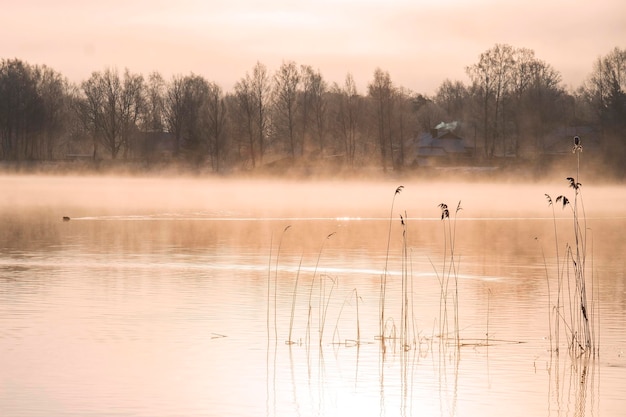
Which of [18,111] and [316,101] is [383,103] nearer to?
[316,101]

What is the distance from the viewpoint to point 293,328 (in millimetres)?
18156

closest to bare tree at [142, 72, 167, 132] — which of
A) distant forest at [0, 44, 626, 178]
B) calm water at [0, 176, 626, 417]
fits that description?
distant forest at [0, 44, 626, 178]

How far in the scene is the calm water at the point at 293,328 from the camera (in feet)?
44.2

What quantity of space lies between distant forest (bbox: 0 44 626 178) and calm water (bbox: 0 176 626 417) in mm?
73494

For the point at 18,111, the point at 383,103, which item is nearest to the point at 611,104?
the point at 383,103

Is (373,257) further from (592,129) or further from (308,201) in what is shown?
(592,129)

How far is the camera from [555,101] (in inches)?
4734

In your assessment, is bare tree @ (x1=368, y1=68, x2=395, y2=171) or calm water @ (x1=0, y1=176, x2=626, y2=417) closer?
calm water @ (x1=0, y1=176, x2=626, y2=417)

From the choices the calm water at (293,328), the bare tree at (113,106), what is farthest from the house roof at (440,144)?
the calm water at (293,328)

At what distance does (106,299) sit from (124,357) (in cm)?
590

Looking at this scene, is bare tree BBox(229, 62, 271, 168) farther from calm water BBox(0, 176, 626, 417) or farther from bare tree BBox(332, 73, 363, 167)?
calm water BBox(0, 176, 626, 417)

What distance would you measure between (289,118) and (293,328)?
103 metres

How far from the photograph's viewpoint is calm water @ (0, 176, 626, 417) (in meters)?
13.5

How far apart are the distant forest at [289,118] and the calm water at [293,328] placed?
241ft
